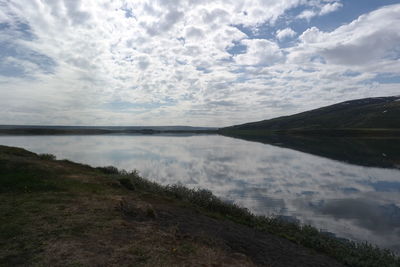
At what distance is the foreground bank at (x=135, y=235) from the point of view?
7.91m

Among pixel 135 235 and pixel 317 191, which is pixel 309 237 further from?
pixel 317 191

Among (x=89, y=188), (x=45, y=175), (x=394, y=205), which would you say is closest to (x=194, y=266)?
(x=89, y=188)

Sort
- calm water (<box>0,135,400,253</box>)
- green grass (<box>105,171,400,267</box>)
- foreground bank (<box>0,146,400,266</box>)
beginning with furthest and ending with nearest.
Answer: calm water (<box>0,135,400,253</box>), green grass (<box>105,171,400,267</box>), foreground bank (<box>0,146,400,266</box>)

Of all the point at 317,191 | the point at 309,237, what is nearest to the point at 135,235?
the point at 309,237

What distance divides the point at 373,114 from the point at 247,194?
679 feet

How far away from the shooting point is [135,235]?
961 centimetres

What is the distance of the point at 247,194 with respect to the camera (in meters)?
24.0

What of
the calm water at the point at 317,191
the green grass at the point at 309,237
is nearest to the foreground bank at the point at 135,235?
the green grass at the point at 309,237

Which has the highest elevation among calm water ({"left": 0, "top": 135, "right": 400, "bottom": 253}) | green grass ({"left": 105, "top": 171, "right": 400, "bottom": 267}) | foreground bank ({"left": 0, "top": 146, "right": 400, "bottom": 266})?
foreground bank ({"left": 0, "top": 146, "right": 400, "bottom": 266})

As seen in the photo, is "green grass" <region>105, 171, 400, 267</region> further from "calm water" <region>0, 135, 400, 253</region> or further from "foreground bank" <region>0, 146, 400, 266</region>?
"calm water" <region>0, 135, 400, 253</region>

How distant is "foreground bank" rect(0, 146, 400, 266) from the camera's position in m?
7.91

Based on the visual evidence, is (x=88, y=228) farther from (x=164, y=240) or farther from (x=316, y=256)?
(x=316, y=256)

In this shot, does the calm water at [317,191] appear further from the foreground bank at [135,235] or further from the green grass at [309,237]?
the foreground bank at [135,235]

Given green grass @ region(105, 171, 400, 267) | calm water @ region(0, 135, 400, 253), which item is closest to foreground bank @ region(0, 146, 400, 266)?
green grass @ region(105, 171, 400, 267)
